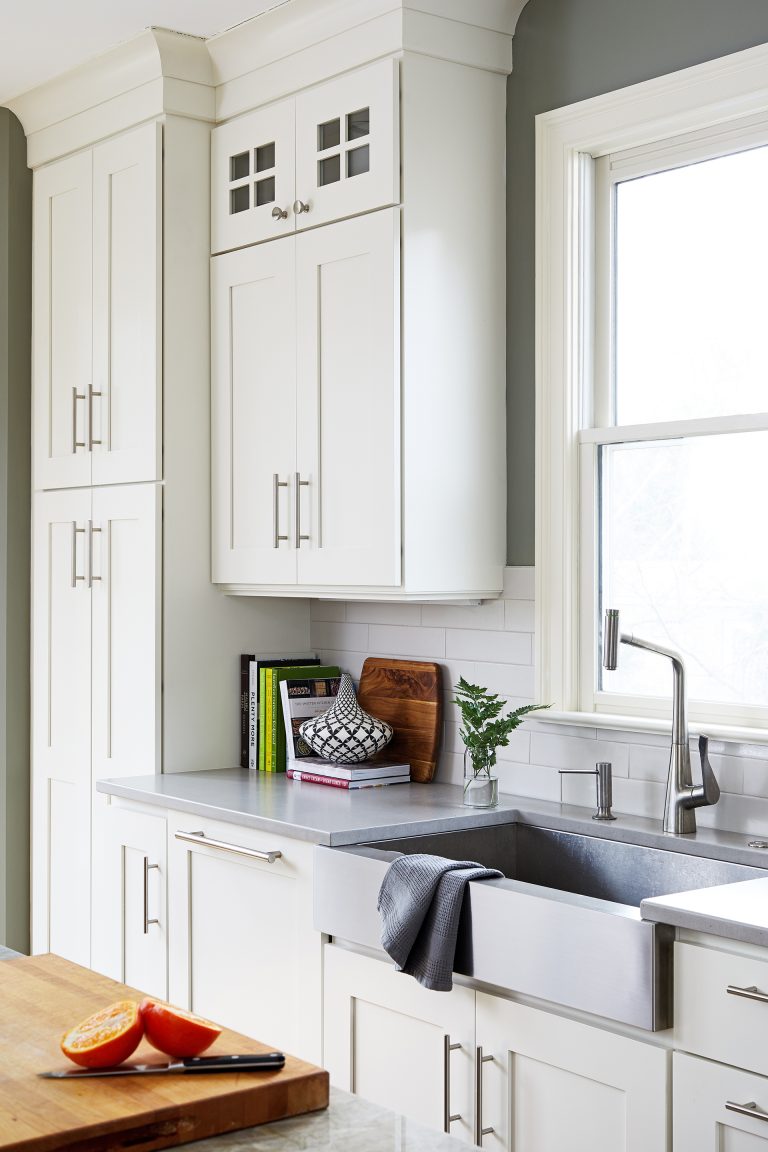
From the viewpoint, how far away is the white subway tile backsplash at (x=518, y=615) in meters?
3.11

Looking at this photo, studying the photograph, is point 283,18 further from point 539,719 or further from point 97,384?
point 539,719

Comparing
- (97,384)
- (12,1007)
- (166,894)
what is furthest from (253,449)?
(12,1007)

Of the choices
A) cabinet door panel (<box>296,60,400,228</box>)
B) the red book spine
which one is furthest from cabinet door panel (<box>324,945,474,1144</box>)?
cabinet door panel (<box>296,60,400,228</box>)

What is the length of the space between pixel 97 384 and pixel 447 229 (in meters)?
1.15

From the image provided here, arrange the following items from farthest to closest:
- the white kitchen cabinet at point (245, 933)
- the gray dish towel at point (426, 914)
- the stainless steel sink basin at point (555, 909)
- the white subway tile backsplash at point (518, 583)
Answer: the white subway tile backsplash at point (518, 583)
the white kitchen cabinet at point (245, 933)
the gray dish towel at point (426, 914)
the stainless steel sink basin at point (555, 909)

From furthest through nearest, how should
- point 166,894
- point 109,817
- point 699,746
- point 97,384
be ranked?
1. point 97,384
2. point 109,817
3. point 166,894
4. point 699,746

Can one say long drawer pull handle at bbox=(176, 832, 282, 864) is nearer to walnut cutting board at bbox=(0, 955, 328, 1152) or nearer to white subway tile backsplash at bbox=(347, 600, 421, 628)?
white subway tile backsplash at bbox=(347, 600, 421, 628)

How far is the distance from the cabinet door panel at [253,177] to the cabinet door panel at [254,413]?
58mm

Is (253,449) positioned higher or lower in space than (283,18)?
lower

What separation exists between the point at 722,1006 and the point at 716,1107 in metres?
0.15

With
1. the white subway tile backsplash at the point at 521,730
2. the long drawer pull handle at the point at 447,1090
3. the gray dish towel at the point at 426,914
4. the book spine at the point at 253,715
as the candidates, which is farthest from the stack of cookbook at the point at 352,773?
the long drawer pull handle at the point at 447,1090

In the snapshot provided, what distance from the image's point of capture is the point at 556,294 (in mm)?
3023

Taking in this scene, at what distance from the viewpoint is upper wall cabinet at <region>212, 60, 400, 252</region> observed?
9.86ft

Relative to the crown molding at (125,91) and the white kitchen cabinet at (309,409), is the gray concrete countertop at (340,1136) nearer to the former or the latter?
the white kitchen cabinet at (309,409)
